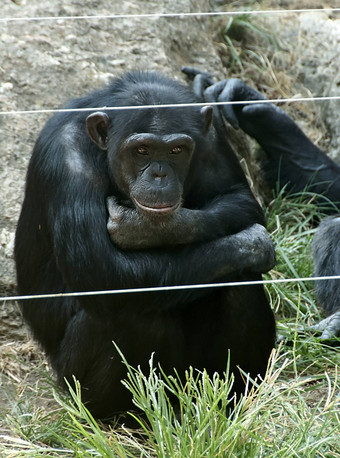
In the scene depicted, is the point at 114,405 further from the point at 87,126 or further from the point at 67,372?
the point at 87,126

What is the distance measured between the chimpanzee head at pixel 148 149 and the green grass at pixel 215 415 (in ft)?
2.99

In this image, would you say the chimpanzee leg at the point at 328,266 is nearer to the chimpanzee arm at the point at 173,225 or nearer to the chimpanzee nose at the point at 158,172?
the chimpanzee arm at the point at 173,225

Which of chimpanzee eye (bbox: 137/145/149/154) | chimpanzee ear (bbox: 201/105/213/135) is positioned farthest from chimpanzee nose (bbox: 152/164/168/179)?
chimpanzee ear (bbox: 201/105/213/135)

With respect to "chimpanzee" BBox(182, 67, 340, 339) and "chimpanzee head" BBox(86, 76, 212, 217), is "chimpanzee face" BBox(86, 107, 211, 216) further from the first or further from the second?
"chimpanzee" BBox(182, 67, 340, 339)

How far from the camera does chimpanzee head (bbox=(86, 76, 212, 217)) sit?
4531 millimetres

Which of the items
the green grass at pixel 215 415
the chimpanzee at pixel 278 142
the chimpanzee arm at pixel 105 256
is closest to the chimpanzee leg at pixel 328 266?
the green grass at pixel 215 415

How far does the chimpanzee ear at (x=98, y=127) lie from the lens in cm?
468

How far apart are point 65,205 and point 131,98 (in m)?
0.72

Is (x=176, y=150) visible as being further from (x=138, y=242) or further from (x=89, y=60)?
(x=89, y=60)

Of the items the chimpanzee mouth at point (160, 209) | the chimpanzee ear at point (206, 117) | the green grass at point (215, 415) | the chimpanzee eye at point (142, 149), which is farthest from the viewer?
the chimpanzee ear at point (206, 117)

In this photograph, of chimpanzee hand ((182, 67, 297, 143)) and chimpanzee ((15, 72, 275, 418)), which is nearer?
chimpanzee ((15, 72, 275, 418))

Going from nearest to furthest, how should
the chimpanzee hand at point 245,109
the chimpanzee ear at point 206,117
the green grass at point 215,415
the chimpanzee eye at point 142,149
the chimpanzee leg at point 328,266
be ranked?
the green grass at point 215,415 < the chimpanzee eye at point 142,149 < the chimpanzee ear at point 206,117 < the chimpanzee leg at point 328,266 < the chimpanzee hand at point 245,109

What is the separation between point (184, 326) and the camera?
5.07 metres

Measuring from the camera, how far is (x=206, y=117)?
16.2ft
